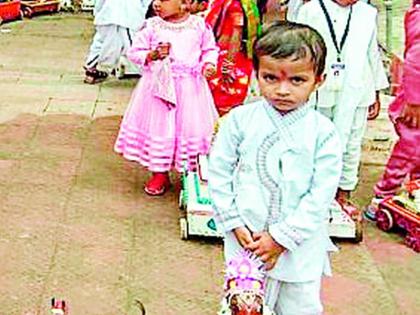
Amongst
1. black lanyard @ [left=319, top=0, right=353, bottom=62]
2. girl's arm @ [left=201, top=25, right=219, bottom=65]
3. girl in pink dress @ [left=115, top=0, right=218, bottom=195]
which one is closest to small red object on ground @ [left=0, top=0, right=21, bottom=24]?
girl in pink dress @ [left=115, top=0, right=218, bottom=195]

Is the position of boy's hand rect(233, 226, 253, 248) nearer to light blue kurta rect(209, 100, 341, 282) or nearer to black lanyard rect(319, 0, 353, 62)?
light blue kurta rect(209, 100, 341, 282)

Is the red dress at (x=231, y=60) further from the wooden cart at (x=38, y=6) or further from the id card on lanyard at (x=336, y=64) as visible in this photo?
the wooden cart at (x=38, y=6)

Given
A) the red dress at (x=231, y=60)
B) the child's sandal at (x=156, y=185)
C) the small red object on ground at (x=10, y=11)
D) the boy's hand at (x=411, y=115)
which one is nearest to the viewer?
the boy's hand at (x=411, y=115)

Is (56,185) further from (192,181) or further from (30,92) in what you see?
(30,92)

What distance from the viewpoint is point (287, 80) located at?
300 cm

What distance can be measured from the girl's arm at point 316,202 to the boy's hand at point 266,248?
17 mm

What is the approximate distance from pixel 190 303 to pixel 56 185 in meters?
1.71

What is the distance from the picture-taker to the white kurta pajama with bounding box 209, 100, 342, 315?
3043 millimetres

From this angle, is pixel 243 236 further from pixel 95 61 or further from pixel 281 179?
pixel 95 61

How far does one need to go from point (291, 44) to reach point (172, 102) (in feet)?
7.94

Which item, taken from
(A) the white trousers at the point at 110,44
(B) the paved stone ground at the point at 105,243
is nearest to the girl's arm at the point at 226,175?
(B) the paved stone ground at the point at 105,243

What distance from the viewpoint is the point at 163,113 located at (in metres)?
5.40

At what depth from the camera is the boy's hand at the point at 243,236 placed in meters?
3.06

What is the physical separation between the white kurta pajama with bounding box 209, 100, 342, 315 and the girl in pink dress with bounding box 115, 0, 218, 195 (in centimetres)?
218
